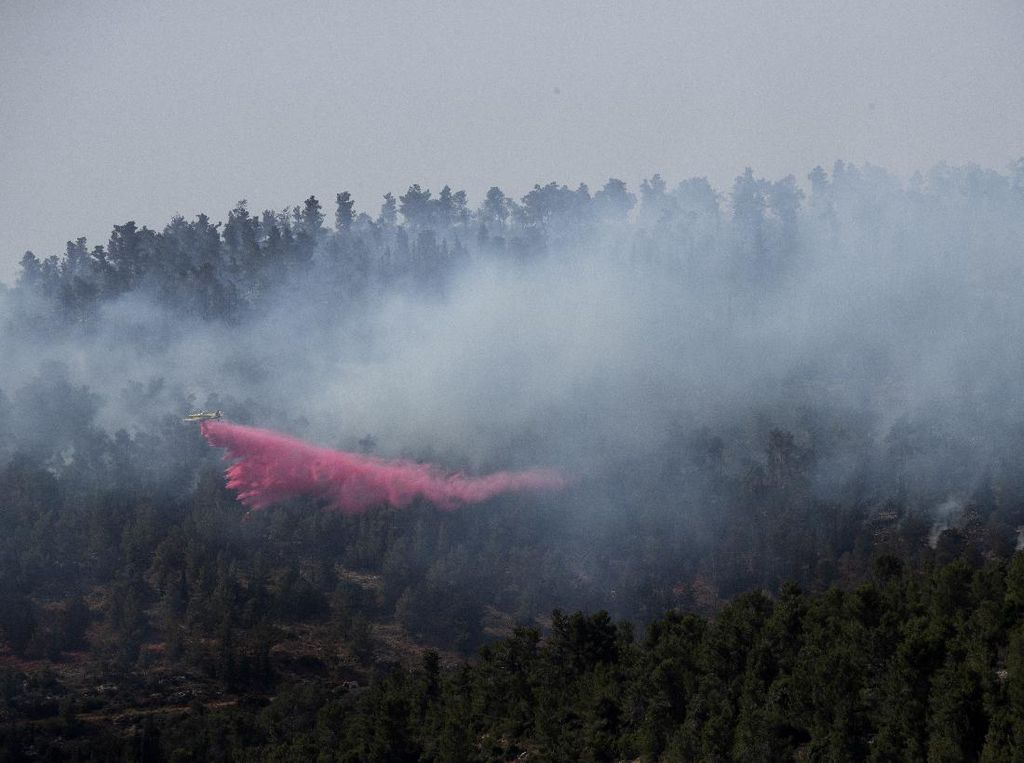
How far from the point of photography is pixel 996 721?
6675 centimetres

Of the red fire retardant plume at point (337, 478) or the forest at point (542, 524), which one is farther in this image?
the red fire retardant plume at point (337, 478)

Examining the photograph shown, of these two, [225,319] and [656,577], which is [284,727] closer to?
[656,577]

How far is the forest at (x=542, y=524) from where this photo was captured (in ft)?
274

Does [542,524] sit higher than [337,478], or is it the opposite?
[337,478]

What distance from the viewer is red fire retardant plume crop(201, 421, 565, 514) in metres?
136

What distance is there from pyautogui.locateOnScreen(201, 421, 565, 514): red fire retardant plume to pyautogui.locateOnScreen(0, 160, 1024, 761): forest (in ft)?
6.58

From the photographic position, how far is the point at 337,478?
143m

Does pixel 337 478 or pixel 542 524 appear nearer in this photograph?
pixel 337 478

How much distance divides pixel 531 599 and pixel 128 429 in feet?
194

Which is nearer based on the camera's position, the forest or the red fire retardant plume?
the forest

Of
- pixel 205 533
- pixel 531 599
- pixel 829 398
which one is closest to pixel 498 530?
pixel 531 599

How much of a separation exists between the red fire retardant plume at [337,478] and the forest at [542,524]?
2.01 meters

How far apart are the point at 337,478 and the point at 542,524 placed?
21195 mm

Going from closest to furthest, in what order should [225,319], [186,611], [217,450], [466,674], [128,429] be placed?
[466,674], [186,611], [217,450], [128,429], [225,319]
